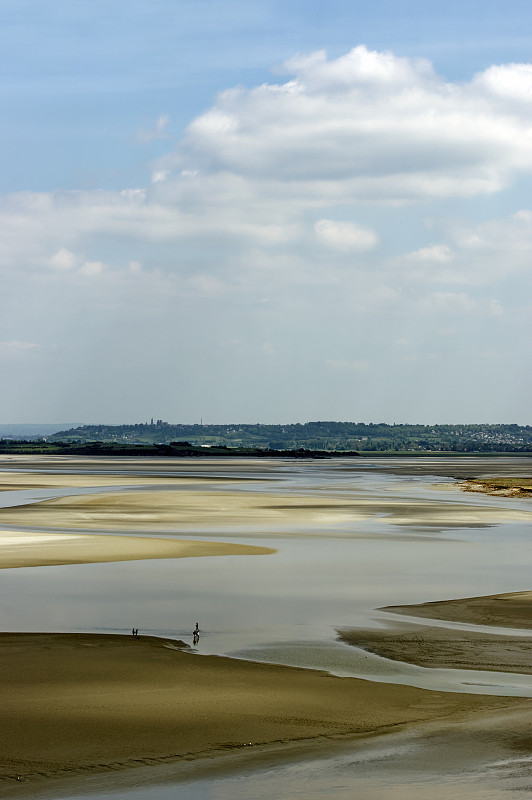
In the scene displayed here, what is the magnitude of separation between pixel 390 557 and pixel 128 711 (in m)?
Answer: 22.3

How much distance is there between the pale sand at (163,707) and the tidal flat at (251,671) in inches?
1.9

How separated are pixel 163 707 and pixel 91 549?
2223cm

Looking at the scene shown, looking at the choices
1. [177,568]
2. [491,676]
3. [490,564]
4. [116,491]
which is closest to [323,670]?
[491,676]

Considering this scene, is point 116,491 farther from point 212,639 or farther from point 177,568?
point 212,639

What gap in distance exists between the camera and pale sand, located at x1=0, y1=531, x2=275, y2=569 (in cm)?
3466

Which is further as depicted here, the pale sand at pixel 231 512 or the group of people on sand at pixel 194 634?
the pale sand at pixel 231 512

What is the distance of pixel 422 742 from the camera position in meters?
14.5

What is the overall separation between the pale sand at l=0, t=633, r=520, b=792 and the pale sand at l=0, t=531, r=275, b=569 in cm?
1470

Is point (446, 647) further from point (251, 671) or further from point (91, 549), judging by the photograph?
point (91, 549)

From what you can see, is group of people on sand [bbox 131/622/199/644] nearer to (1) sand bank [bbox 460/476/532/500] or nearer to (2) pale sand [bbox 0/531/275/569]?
(2) pale sand [bbox 0/531/275/569]

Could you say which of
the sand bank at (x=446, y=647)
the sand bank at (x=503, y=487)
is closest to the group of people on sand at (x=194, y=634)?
the sand bank at (x=446, y=647)

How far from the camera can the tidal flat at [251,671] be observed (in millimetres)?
13211

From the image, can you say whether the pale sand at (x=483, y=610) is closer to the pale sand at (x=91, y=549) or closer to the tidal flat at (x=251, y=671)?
the tidal flat at (x=251, y=671)

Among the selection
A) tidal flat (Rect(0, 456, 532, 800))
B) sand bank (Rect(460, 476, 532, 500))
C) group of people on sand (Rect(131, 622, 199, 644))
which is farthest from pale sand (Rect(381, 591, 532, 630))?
sand bank (Rect(460, 476, 532, 500))
